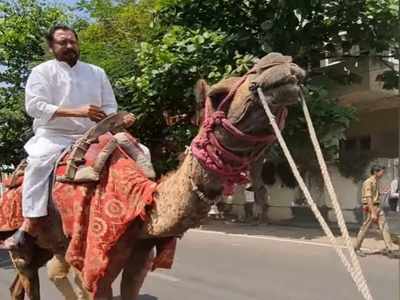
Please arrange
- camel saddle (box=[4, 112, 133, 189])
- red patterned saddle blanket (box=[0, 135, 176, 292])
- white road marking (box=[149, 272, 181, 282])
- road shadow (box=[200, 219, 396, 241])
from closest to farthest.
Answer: red patterned saddle blanket (box=[0, 135, 176, 292])
camel saddle (box=[4, 112, 133, 189])
white road marking (box=[149, 272, 181, 282])
road shadow (box=[200, 219, 396, 241])

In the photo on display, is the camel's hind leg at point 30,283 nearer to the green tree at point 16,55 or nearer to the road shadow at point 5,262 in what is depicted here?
the road shadow at point 5,262

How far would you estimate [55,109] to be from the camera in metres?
4.19

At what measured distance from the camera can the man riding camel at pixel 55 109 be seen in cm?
420

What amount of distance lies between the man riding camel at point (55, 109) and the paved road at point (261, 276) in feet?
14.3

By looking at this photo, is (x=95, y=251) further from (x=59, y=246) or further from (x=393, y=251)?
(x=393, y=251)

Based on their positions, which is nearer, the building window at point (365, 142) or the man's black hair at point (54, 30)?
the man's black hair at point (54, 30)

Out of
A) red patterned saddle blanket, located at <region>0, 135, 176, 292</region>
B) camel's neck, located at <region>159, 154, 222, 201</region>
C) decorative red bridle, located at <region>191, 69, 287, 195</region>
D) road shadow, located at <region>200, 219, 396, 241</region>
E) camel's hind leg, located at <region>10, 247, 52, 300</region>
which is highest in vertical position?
decorative red bridle, located at <region>191, 69, 287, 195</region>

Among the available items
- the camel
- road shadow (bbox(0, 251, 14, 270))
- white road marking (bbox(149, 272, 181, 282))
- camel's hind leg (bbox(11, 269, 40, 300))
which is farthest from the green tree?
the camel

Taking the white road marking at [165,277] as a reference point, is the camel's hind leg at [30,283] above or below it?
above

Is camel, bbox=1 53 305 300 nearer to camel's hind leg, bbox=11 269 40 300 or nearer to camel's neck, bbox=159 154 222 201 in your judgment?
camel's neck, bbox=159 154 222 201

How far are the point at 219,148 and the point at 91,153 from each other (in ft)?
4.19

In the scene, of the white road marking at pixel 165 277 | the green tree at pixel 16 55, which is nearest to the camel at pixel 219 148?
the white road marking at pixel 165 277

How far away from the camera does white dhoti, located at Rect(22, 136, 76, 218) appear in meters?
4.17

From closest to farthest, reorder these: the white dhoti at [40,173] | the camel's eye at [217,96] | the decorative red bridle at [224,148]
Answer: the decorative red bridle at [224,148] < the camel's eye at [217,96] < the white dhoti at [40,173]
